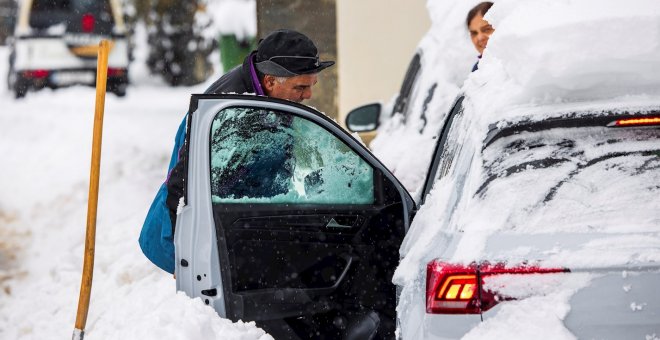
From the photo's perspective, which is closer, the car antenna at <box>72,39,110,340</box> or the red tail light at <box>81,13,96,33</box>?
the car antenna at <box>72,39,110,340</box>

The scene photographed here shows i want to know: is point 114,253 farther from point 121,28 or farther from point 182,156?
point 121,28

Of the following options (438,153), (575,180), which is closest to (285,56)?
(438,153)

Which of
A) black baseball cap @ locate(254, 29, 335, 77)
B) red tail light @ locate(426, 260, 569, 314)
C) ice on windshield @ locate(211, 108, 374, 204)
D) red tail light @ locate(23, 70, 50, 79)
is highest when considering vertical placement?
black baseball cap @ locate(254, 29, 335, 77)

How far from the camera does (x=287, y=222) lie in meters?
4.35

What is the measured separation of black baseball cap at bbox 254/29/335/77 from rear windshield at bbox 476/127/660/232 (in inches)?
67.4

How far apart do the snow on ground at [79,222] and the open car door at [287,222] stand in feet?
0.64

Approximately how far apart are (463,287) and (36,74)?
52.7 ft

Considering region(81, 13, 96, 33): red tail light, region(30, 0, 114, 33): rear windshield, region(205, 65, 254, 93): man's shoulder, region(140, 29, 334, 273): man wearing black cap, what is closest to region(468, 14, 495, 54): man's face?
region(140, 29, 334, 273): man wearing black cap

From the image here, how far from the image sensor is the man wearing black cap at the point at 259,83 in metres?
4.60

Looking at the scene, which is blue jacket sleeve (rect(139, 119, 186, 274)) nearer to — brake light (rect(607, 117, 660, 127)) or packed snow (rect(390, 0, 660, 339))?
packed snow (rect(390, 0, 660, 339))

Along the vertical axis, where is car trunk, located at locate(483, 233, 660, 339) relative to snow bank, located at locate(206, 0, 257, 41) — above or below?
below

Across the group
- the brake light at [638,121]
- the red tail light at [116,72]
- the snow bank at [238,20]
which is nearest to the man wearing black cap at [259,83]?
the brake light at [638,121]

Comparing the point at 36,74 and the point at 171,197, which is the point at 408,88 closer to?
the point at 171,197

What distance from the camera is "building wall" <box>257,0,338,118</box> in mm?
12797
